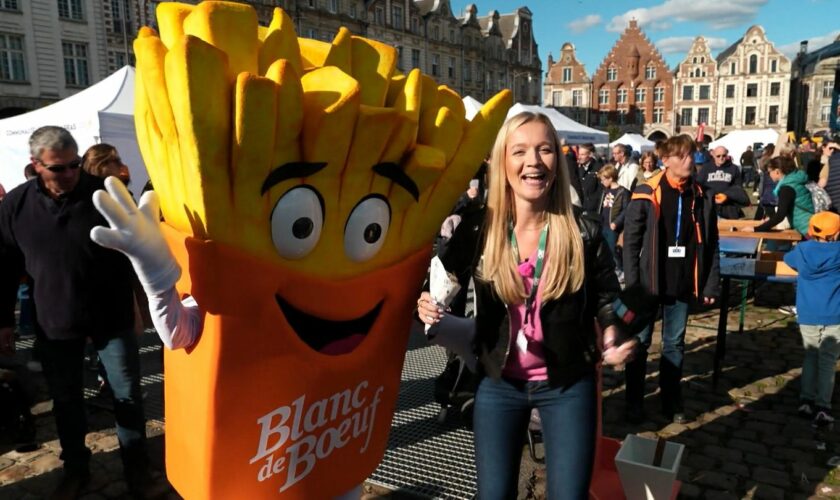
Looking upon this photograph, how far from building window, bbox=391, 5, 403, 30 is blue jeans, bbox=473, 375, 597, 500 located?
139 ft

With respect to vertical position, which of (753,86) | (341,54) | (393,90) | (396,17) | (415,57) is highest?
(396,17)

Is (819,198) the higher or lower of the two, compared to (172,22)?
lower

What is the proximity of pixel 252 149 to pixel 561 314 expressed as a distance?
43.8 inches

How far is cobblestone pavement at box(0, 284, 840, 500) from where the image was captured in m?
3.45

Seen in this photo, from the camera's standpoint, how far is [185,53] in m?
1.53

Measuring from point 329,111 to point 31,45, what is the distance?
25.2m

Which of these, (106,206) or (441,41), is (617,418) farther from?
(441,41)

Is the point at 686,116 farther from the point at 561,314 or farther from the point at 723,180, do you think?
the point at 561,314

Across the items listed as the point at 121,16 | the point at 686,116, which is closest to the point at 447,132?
the point at 121,16

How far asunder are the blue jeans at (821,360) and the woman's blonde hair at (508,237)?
3068 millimetres

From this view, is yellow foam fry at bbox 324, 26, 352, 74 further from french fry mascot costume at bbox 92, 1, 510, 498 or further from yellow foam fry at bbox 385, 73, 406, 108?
yellow foam fry at bbox 385, 73, 406, 108

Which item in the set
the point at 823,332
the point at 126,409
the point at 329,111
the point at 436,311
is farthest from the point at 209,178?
the point at 823,332

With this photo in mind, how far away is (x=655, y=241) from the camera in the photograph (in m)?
4.00

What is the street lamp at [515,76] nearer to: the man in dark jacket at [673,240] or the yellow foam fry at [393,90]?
the man in dark jacket at [673,240]
